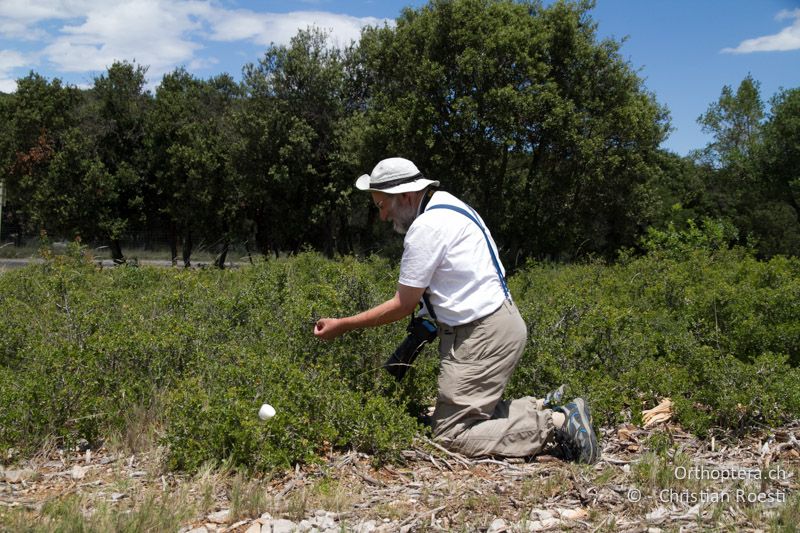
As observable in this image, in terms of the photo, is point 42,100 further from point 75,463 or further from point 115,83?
point 75,463

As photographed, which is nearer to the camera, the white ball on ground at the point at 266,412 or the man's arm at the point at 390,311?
the white ball on ground at the point at 266,412

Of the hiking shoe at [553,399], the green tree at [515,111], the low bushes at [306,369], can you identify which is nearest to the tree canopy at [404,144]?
the green tree at [515,111]

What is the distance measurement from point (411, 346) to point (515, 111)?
1507cm

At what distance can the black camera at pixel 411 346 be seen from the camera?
4461mm

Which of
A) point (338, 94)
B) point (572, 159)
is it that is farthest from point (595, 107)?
point (338, 94)

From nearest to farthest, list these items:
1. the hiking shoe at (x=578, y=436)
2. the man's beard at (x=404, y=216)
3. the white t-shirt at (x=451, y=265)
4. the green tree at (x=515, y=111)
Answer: the white t-shirt at (x=451, y=265)
the hiking shoe at (x=578, y=436)
the man's beard at (x=404, y=216)
the green tree at (x=515, y=111)

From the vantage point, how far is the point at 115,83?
2762cm

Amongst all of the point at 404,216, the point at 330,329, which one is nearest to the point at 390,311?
the point at 330,329

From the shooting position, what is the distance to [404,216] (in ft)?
14.6

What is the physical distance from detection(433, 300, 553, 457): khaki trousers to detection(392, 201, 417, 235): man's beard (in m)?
0.66

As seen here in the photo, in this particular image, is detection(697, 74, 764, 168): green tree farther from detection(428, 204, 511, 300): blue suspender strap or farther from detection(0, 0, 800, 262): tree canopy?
detection(428, 204, 511, 300): blue suspender strap

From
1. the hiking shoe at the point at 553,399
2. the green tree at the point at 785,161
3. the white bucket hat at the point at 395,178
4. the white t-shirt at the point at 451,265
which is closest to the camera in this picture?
the white t-shirt at the point at 451,265

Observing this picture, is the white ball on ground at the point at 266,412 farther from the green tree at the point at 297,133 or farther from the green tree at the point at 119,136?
the green tree at the point at 119,136

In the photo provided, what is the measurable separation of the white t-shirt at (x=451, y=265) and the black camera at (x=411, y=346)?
0.16 meters
